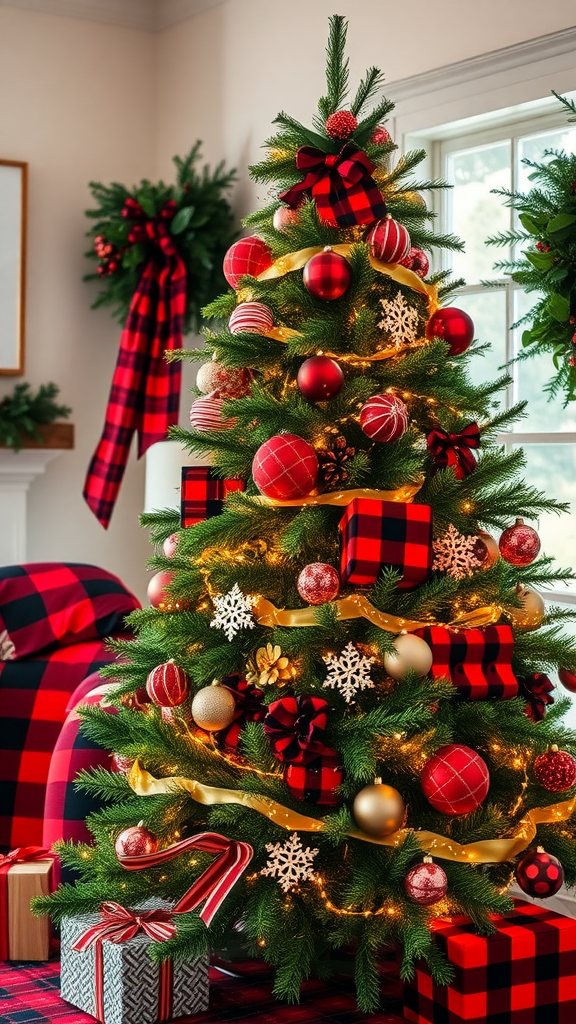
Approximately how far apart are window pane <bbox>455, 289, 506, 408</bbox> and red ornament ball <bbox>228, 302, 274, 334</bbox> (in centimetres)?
136

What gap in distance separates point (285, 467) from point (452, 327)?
13.1 inches

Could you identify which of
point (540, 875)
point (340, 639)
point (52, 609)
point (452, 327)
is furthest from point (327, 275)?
point (52, 609)

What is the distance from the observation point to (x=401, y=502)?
4.89ft

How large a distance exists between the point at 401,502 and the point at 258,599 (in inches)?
8.7

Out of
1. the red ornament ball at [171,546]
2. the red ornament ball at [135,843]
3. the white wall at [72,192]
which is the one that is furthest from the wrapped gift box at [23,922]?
the white wall at [72,192]

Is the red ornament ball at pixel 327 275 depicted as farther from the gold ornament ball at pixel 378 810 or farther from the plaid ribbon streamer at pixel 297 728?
the gold ornament ball at pixel 378 810

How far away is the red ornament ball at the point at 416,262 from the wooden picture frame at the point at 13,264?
7.76 feet

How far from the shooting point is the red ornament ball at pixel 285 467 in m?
1.45

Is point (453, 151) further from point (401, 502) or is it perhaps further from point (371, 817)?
point (371, 817)

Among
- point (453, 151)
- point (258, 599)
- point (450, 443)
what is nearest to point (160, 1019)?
point (258, 599)

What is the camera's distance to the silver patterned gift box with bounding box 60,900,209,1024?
147 centimetres

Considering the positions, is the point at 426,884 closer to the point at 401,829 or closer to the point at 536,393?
the point at 401,829

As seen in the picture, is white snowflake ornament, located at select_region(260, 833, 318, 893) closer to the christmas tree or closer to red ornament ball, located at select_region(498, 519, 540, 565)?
the christmas tree

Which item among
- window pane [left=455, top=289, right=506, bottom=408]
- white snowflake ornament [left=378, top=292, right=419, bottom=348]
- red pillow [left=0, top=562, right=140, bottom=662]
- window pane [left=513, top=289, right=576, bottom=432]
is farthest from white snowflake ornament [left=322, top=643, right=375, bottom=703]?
window pane [left=455, top=289, right=506, bottom=408]
